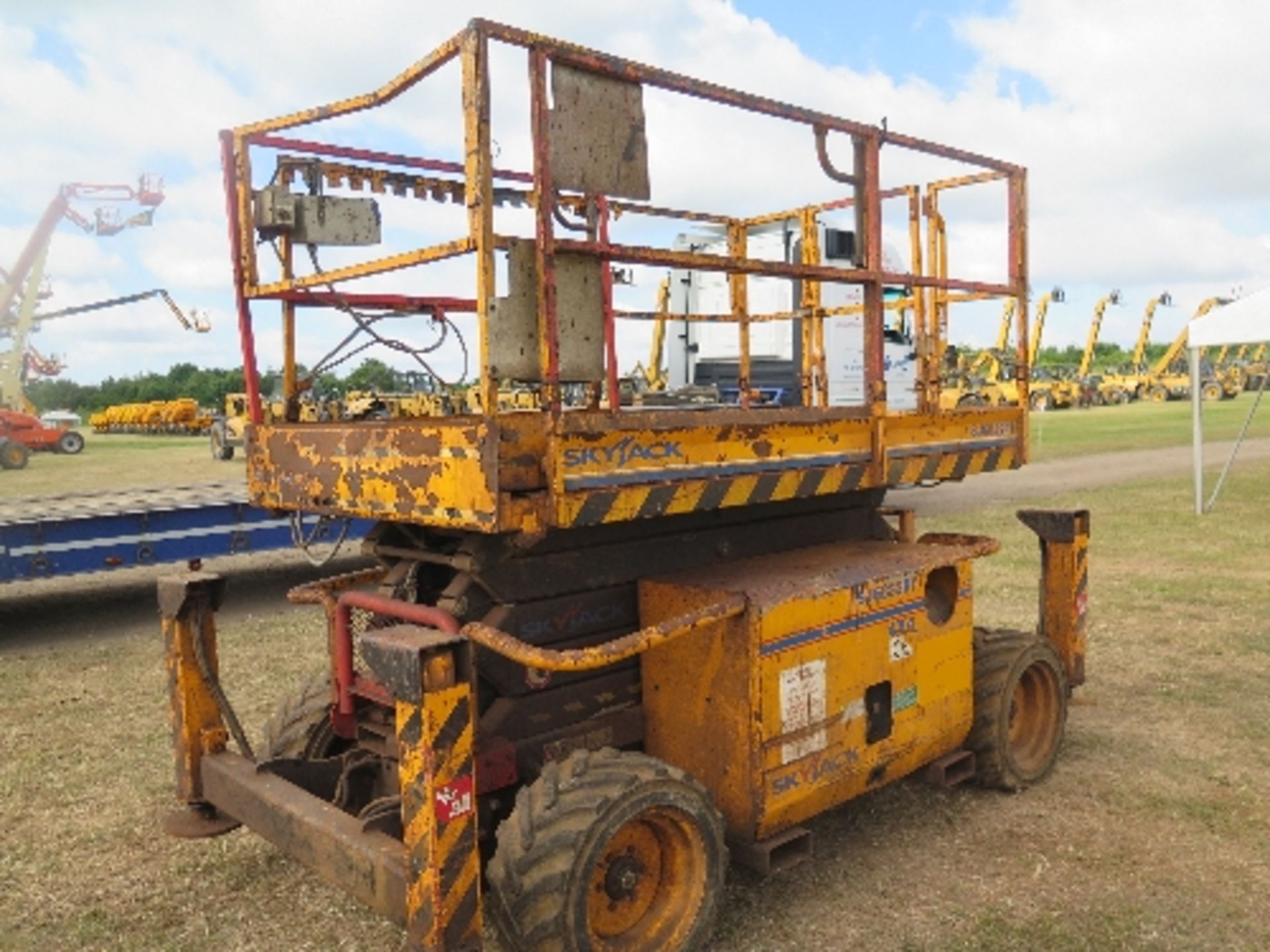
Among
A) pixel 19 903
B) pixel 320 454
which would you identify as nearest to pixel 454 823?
pixel 320 454

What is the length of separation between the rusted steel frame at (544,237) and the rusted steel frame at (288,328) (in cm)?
139

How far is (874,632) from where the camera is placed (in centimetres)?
409

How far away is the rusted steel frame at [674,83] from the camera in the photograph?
124 inches

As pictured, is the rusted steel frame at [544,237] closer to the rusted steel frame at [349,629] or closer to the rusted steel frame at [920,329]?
the rusted steel frame at [349,629]

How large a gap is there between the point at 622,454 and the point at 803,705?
44.9 inches

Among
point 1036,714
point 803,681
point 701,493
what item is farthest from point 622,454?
point 1036,714

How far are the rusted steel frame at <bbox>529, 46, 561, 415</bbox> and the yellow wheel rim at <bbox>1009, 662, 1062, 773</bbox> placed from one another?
295 centimetres

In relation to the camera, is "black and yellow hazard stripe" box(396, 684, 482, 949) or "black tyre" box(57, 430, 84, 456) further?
"black tyre" box(57, 430, 84, 456)

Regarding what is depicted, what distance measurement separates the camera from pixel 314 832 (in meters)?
3.36

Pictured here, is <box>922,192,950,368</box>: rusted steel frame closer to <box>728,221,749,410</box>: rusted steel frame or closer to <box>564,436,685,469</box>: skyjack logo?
<box>728,221,749,410</box>: rusted steel frame

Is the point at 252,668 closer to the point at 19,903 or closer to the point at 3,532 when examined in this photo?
the point at 3,532

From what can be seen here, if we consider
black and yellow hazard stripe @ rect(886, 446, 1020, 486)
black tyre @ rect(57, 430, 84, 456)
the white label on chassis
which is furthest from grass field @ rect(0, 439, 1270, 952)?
black tyre @ rect(57, 430, 84, 456)

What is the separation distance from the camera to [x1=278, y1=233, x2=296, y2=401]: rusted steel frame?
421 centimetres

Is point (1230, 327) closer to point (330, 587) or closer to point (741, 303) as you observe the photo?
point (741, 303)
